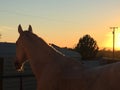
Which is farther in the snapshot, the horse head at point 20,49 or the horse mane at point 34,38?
the horse head at point 20,49

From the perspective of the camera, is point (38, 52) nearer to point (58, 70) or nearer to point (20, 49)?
point (20, 49)

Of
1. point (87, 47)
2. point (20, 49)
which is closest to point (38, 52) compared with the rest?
point (20, 49)

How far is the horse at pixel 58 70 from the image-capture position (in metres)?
4.38

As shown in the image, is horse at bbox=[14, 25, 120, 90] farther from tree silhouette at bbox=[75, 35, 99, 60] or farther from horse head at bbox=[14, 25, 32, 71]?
tree silhouette at bbox=[75, 35, 99, 60]

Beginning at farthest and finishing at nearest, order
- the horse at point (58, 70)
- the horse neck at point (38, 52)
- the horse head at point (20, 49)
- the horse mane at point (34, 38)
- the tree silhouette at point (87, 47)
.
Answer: the tree silhouette at point (87, 47) < the horse head at point (20, 49) < the horse mane at point (34, 38) < the horse neck at point (38, 52) < the horse at point (58, 70)

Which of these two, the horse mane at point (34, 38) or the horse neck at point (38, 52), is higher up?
the horse mane at point (34, 38)

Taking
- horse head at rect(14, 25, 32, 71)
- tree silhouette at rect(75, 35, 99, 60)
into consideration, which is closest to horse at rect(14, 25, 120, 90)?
horse head at rect(14, 25, 32, 71)

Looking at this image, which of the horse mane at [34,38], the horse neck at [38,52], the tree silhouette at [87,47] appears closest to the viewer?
the horse neck at [38,52]

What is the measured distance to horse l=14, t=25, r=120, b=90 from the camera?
4379 millimetres

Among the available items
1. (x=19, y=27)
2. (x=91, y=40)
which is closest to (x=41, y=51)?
(x=19, y=27)

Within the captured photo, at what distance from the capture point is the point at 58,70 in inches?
208

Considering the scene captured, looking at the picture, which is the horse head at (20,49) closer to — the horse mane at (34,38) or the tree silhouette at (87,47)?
the horse mane at (34,38)

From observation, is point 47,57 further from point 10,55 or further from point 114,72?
point 10,55

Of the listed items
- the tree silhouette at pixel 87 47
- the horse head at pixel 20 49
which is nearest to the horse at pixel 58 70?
the horse head at pixel 20 49
